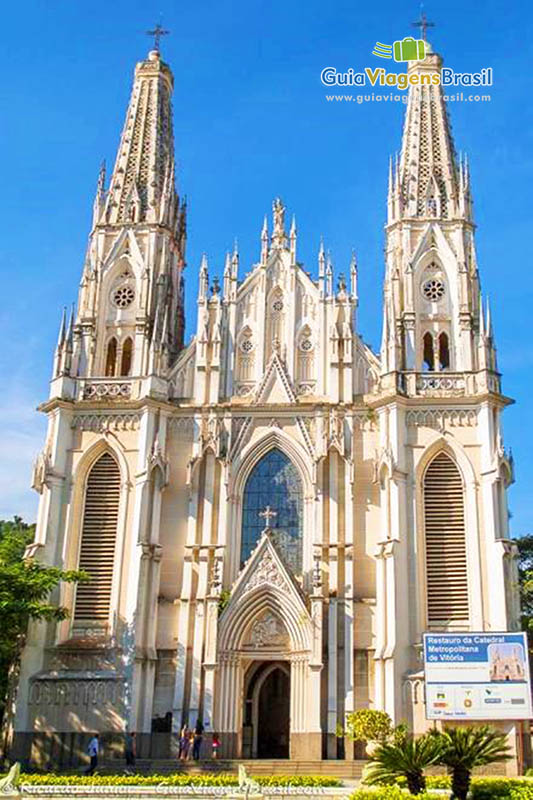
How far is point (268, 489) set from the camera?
3491 cm

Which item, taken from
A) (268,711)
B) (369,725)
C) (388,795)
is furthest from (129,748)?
(388,795)

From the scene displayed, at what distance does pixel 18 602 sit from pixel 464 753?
53.8 feet

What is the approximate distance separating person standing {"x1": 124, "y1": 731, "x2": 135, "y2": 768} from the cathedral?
41 cm

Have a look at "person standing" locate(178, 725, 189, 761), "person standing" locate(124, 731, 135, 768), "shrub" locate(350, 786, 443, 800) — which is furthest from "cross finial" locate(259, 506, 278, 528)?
"shrub" locate(350, 786, 443, 800)

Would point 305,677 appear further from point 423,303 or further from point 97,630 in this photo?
point 423,303

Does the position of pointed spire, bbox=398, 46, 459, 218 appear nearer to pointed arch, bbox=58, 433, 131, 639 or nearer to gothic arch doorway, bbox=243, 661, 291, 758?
pointed arch, bbox=58, 433, 131, 639

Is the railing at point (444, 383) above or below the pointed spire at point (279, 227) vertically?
below

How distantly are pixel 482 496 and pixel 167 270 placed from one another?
1629cm

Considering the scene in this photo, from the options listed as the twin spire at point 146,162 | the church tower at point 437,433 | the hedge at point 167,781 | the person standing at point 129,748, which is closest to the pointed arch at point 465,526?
the church tower at point 437,433

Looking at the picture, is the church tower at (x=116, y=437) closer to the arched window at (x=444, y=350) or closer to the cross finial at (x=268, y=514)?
the cross finial at (x=268, y=514)

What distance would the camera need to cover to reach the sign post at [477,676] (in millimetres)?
28047

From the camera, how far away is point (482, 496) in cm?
3288

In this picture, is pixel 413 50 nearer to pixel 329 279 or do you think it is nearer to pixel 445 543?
pixel 329 279

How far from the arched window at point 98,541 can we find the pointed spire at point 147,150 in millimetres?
11652
